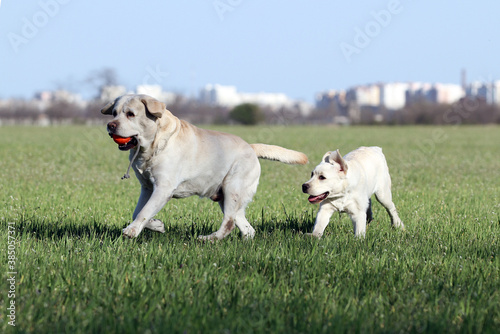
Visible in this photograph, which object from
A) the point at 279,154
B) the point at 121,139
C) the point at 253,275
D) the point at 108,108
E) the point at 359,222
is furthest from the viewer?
the point at 279,154

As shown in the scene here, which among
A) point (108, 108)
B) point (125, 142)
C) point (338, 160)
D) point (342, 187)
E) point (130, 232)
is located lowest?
point (130, 232)

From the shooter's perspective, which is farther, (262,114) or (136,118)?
(262,114)

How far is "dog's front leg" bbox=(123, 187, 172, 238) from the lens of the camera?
235 inches

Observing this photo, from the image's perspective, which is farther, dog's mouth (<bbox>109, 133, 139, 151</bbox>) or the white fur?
the white fur

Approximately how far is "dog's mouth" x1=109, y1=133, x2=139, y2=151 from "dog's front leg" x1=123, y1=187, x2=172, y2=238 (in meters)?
0.50

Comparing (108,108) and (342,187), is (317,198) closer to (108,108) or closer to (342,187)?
(342,187)

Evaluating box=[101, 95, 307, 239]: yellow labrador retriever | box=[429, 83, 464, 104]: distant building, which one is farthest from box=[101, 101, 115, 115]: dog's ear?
box=[429, 83, 464, 104]: distant building

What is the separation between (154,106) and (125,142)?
0.47 metres

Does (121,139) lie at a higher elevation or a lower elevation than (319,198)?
higher

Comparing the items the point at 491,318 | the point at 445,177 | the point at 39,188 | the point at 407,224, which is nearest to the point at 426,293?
the point at 491,318

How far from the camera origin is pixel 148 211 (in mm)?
6023

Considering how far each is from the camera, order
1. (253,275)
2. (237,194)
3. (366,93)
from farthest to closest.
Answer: (366,93)
(237,194)
(253,275)

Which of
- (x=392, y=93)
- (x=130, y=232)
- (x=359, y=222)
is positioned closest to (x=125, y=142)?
(x=130, y=232)

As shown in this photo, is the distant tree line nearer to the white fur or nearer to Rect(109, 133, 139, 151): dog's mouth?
the white fur
